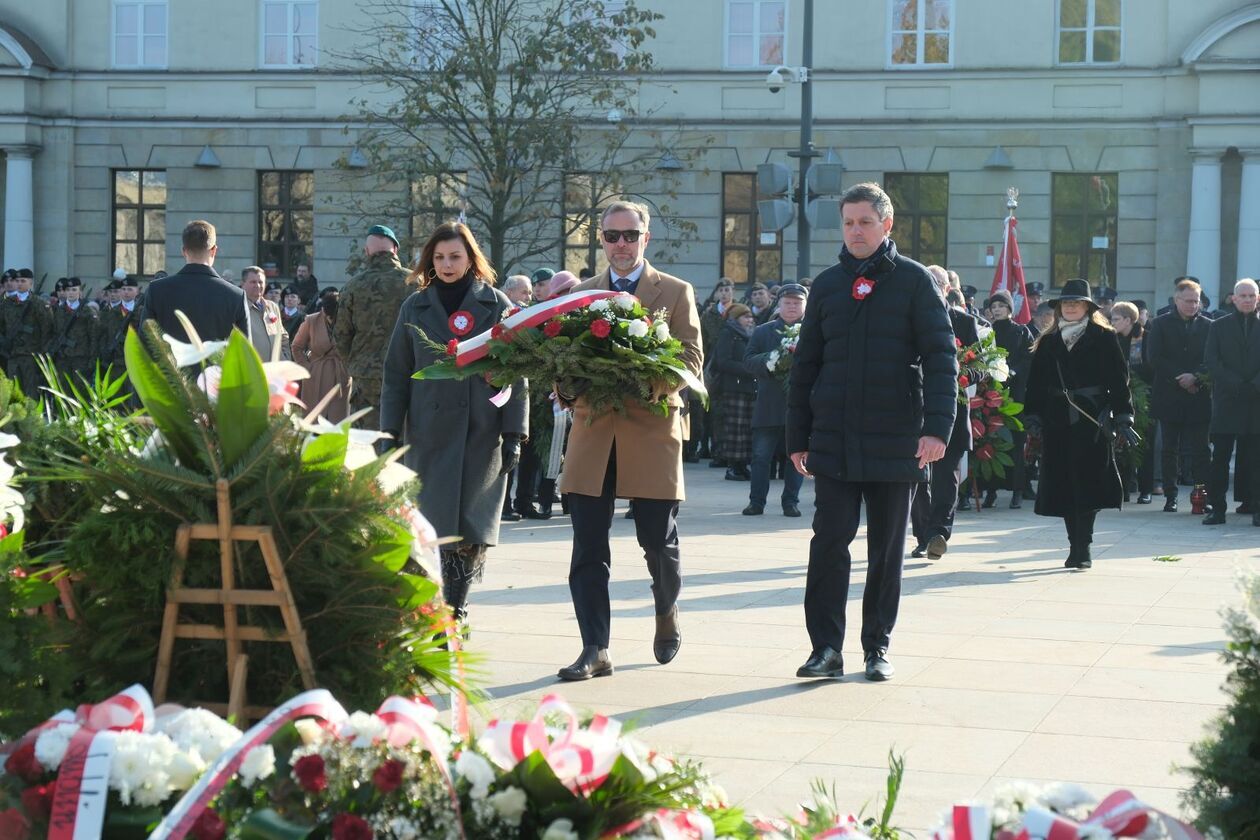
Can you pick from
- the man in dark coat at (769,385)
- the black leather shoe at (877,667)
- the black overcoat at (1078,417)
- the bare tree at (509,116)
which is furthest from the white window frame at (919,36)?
the black leather shoe at (877,667)

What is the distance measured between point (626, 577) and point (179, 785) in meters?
7.12

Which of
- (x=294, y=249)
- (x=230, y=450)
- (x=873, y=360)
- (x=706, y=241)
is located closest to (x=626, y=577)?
(x=873, y=360)

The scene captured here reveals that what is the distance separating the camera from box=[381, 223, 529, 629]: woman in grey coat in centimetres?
776

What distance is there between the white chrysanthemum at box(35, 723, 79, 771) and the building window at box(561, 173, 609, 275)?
82.1ft

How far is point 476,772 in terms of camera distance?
3.35 meters

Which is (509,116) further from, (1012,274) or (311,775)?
(311,775)

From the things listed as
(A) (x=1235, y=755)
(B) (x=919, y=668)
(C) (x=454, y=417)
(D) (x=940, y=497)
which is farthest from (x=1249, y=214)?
(A) (x=1235, y=755)

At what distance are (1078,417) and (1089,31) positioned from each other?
20.6 m

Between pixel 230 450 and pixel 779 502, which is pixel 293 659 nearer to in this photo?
pixel 230 450

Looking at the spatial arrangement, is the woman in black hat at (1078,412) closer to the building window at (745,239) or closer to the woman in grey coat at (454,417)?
the woman in grey coat at (454,417)

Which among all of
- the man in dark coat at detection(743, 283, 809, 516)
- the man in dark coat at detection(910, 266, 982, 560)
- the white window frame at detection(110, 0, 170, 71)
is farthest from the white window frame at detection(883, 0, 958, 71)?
the man in dark coat at detection(910, 266, 982, 560)

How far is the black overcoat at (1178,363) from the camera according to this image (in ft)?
55.1

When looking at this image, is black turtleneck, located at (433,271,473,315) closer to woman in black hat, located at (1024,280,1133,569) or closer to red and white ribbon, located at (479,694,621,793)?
red and white ribbon, located at (479,694,621,793)

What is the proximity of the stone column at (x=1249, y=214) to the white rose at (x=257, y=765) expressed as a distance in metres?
28.2
